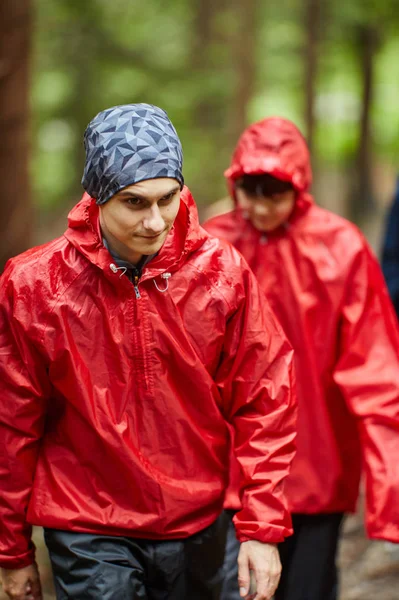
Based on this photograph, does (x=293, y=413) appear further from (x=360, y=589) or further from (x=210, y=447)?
(x=360, y=589)

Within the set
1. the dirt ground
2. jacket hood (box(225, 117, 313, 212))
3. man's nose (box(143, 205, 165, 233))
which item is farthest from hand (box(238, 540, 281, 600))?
the dirt ground

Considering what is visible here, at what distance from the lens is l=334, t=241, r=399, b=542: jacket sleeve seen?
13.9 ft

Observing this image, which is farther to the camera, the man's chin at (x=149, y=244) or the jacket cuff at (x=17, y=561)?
the jacket cuff at (x=17, y=561)

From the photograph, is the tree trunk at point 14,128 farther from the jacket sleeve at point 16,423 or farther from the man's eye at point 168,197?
the man's eye at point 168,197

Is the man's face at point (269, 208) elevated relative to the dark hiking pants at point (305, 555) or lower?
elevated

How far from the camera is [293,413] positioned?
353 cm

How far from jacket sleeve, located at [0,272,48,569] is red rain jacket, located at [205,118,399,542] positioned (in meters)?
1.23

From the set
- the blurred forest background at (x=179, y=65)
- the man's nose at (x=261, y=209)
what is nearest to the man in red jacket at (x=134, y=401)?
the man's nose at (x=261, y=209)

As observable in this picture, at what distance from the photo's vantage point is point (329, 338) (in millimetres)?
4473

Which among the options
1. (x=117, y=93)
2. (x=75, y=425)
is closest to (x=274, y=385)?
(x=75, y=425)

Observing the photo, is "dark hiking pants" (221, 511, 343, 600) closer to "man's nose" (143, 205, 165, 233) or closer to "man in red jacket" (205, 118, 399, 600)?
"man in red jacket" (205, 118, 399, 600)

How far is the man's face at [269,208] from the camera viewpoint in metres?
4.56

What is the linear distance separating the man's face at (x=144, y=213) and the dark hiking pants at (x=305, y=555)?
206cm

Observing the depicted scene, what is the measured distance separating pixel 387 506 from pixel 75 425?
5.57 feet
